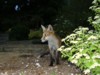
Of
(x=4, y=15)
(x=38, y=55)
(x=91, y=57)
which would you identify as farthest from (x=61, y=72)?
(x=4, y=15)

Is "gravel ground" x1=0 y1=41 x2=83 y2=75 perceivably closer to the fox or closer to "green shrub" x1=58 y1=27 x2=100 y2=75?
the fox

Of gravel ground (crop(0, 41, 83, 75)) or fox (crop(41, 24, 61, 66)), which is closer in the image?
gravel ground (crop(0, 41, 83, 75))

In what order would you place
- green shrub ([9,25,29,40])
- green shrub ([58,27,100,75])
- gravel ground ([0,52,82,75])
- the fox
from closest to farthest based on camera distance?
1. green shrub ([58,27,100,75])
2. gravel ground ([0,52,82,75])
3. the fox
4. green shrub ([9,25,29,40])

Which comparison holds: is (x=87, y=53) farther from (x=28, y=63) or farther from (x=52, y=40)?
(x=28, y=63)

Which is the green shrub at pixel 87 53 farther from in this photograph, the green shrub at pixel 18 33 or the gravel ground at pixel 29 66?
the green shrub at pixel 18 33

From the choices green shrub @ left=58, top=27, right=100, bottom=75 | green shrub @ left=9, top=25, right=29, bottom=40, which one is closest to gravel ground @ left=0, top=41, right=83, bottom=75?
Answer: green shrub @ left=58, top=27, right=100, bottom=75

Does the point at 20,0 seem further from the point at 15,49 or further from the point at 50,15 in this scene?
the point at 15,49

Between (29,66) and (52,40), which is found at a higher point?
(52,40)

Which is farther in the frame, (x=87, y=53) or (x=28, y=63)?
(x=28, y=63)

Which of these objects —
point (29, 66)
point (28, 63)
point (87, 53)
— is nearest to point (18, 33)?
point (28, 63)

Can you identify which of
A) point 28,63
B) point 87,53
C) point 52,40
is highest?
point 87,53

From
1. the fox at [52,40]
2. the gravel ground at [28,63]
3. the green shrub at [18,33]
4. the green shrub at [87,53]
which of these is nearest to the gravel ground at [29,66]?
the gravel ground at [28,63]

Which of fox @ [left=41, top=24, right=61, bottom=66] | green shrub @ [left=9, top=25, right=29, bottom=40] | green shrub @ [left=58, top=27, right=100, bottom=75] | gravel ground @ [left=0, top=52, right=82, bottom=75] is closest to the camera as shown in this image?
green shrub @ [left=58, top=27, right=100, bottom=75]

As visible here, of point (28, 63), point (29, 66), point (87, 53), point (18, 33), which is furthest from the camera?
point (18, 33)
